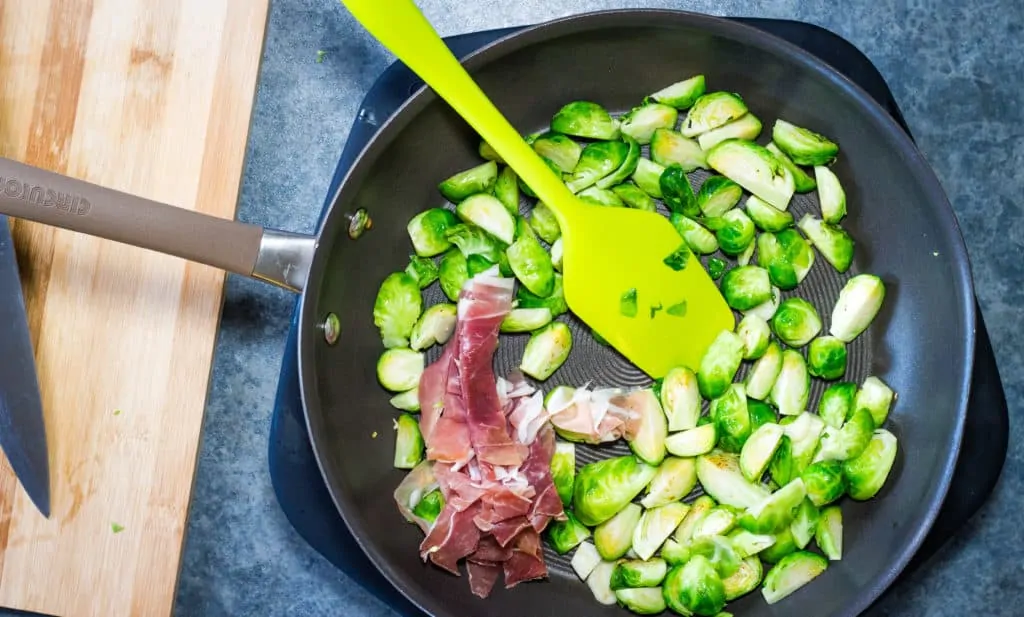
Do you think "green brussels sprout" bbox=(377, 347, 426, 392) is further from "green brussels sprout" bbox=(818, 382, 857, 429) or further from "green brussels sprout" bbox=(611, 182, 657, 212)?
"green brussels sprout" bbox=(818, 382, 857, 429)

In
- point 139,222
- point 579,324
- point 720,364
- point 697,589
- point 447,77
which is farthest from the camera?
point 579,324

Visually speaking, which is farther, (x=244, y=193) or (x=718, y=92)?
(x=244, y=193)

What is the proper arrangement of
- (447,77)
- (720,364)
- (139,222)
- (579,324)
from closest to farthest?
1. (139,222)
2. (447,77)
3. (720,364)
4. (579,324)

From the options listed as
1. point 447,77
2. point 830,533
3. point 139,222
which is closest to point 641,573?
point 830,533

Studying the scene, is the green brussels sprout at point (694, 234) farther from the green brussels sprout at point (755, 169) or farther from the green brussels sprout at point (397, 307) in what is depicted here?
the green brussels sprout at point (397, 307)

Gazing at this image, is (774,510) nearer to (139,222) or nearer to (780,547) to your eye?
(780,547)

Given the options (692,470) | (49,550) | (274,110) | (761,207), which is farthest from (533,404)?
(49,550)

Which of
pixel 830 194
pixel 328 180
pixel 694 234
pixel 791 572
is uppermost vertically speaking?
pixel 830 194

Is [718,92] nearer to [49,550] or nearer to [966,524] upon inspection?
[966,524]
